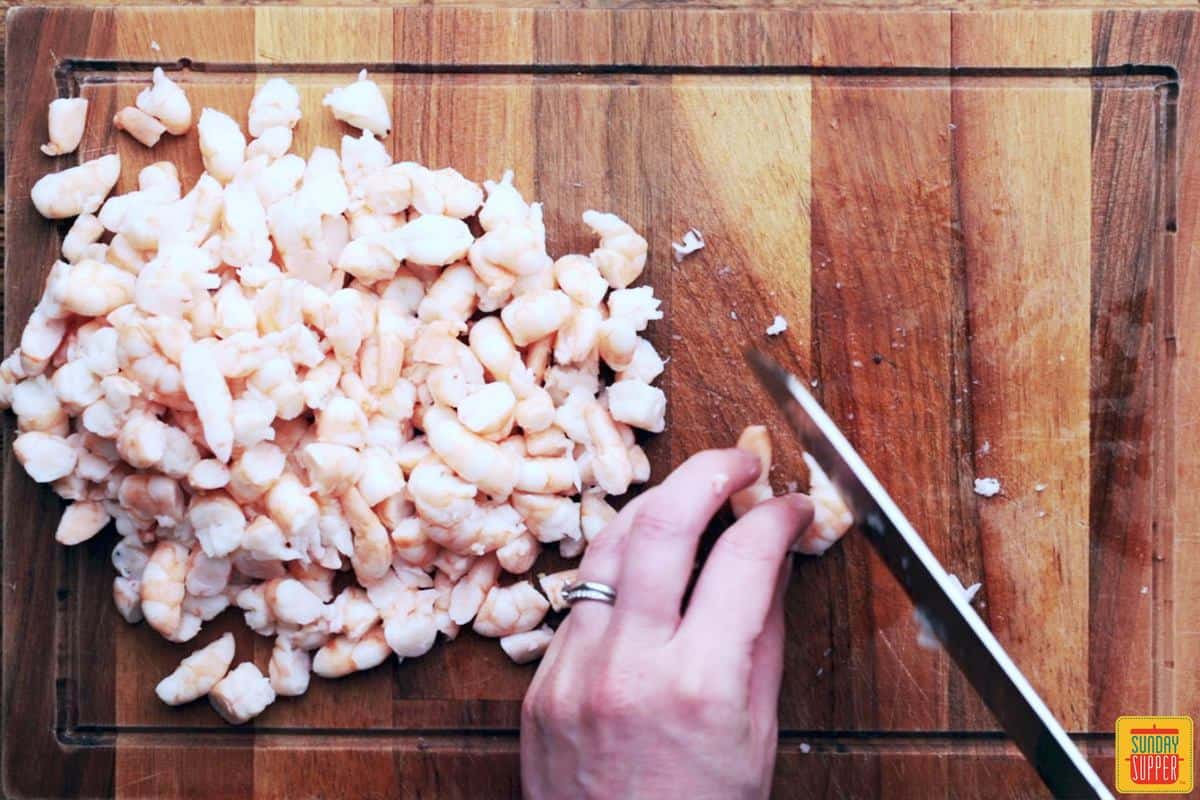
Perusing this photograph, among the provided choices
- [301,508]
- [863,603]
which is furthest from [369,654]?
[863,603]

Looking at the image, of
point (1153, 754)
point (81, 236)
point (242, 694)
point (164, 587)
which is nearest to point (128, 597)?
point (164, 587)

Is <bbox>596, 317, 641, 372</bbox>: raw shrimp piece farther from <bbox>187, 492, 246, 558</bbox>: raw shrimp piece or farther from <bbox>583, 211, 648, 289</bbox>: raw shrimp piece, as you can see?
<bbox>187, 492, 246, 558</bbox>: raw shrimp piece

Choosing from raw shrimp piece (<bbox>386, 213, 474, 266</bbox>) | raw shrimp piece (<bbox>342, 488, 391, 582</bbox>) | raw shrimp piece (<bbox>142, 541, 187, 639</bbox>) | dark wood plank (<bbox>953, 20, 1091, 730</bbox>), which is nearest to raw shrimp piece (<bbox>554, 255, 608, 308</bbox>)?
raw shrimp piece (<bbox>386, 213, 474, 266</bbox>)

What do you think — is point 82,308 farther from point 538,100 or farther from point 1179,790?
point 1179,790

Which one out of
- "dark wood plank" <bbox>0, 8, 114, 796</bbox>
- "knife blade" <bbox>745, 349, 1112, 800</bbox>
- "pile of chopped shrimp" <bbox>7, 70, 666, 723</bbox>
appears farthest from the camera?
"dark wood plank" <bbox>0, 8, 114, 796</bbox>

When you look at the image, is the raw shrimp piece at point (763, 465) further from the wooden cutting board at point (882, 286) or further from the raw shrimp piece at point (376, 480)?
the raw shrimp piece at point (376, 480)

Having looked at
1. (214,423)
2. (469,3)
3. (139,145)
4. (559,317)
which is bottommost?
(214,423)

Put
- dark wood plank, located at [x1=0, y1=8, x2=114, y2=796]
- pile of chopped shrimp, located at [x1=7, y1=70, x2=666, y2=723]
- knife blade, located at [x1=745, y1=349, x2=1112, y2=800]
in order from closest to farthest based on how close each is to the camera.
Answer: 1. knife blade, located at [x1=745, y1=349, x2=1112, y2=800]
2. pile of chopped shrimp, located at [x1=7, y1=70, x2=666, y2=723]
3. dark wood plank, located at [x1=0, y1=8, x2=114, y2=796]
